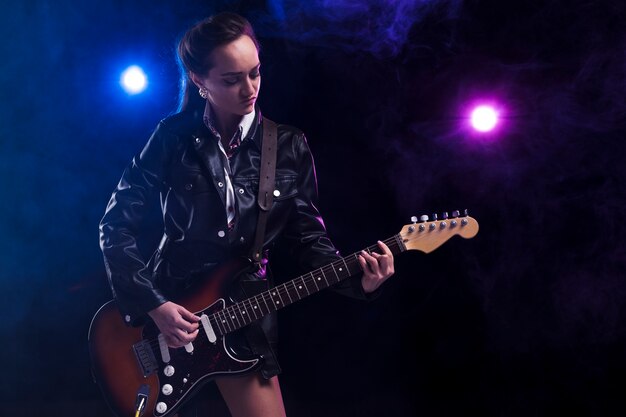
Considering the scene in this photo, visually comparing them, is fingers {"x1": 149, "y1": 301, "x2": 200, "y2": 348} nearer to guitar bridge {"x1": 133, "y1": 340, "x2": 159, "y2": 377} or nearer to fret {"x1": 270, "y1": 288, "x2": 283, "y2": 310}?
guitar bridge {"x1": 133, "y1": 340, "x2": 159, "y2": 377}

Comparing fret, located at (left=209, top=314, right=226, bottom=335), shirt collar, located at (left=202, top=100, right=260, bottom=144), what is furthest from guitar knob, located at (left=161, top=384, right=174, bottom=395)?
shirt collar, located at (left=202, top=100, right=260, bottom=144)

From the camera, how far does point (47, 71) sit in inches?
134

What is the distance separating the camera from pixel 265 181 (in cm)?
253

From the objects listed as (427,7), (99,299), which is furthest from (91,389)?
(427,7)

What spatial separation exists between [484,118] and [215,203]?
1517mm

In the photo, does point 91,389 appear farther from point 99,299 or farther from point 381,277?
point 381,277

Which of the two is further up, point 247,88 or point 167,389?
point 247,88

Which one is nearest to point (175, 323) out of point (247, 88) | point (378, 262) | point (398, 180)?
point (378, 262)

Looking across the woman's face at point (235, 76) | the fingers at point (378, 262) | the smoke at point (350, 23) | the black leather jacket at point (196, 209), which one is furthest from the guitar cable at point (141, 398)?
the smoke at point (350, 23)

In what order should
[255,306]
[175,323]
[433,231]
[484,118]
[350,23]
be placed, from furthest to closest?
1. [350,23]
2. [484,118]
3. [433,231]
4. [255,306]
5. [175,323]

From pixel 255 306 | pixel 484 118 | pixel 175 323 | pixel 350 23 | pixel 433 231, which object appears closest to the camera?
pixel 175 323

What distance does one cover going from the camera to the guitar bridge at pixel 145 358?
236 cm

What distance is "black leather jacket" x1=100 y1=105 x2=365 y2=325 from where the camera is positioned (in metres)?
2.46

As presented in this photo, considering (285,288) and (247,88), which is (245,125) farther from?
(285,288)
